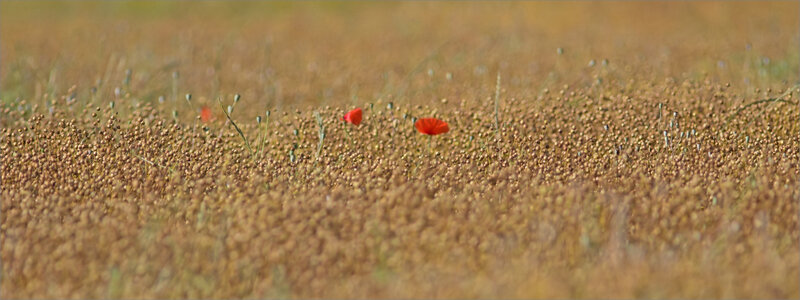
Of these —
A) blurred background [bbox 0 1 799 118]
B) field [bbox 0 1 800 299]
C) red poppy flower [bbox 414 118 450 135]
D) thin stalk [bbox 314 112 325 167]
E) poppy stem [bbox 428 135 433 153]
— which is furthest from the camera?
blurred background [bbox 0 1 799 118]

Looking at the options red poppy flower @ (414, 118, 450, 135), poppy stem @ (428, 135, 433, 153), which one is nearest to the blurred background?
poppy stem @ (428, 135, 433, 153)

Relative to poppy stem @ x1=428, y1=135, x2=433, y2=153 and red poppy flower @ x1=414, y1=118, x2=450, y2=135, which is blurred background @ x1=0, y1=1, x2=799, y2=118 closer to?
poppy stem @ x1=428, y1=135, x2=433, y2=153

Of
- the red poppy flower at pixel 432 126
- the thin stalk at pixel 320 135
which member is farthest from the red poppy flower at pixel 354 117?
the red poppy flower at pixel 432 126

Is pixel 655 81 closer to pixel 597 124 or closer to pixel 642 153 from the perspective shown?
pixel 597 124

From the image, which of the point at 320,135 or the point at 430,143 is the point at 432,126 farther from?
the point at 320,135

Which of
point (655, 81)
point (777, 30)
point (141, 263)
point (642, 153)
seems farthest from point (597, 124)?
point (777, 30)

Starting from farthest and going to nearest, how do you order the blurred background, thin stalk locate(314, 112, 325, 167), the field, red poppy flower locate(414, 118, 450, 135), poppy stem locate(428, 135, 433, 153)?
the blurred background < poppy stem locate(428, 135, 433, 153) < red poppy flower locate(414, 118, 450, 135) < thin stalk locate(314, 112, 325, 167) < the field
